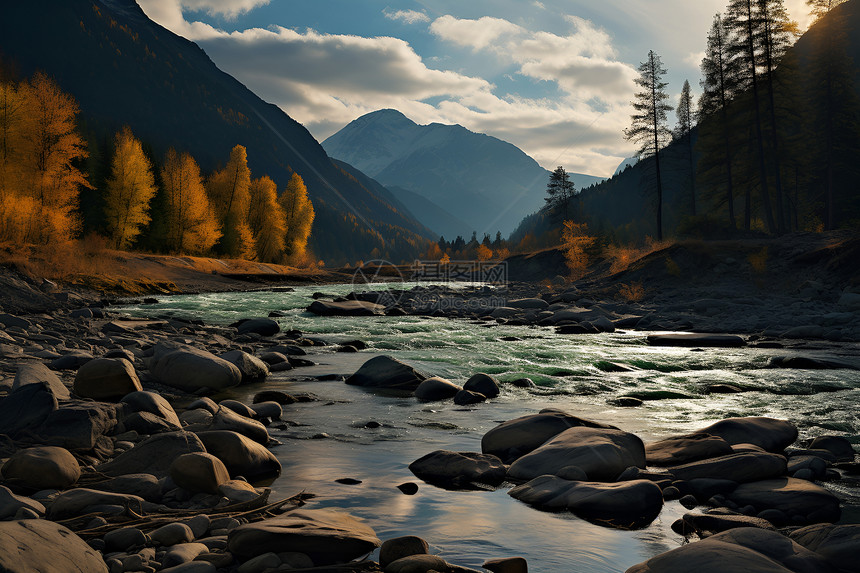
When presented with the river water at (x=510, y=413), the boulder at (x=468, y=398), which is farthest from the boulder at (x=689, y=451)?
the boulder at (x=468, y=398)

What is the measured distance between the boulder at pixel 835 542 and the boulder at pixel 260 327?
14600 mm

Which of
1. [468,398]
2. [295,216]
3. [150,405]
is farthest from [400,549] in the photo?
[295,216]

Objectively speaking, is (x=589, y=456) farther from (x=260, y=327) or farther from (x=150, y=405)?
(x=260, y=327)

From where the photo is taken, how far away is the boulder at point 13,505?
11.4ft

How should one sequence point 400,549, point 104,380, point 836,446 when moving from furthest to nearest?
point 104,380 → point 836,446 → point 400,549

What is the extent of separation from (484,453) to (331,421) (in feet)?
7.74

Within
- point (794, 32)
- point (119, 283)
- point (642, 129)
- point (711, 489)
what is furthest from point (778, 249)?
point (119, 283)

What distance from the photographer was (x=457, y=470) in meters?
5.16

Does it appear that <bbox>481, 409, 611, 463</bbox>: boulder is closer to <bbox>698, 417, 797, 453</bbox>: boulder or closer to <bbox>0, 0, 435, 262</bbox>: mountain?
<bbox>698, 417, 797, 453</bbox>: boulder

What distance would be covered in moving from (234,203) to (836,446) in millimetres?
56057

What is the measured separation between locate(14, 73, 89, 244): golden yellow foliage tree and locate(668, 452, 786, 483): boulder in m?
29.2

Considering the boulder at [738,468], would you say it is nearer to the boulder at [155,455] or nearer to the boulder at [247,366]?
the boulder at [155,455]

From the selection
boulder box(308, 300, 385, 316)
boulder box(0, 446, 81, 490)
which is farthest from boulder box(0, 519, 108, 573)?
boulder box(308, 300, 385, 316)

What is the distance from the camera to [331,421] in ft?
23.5
